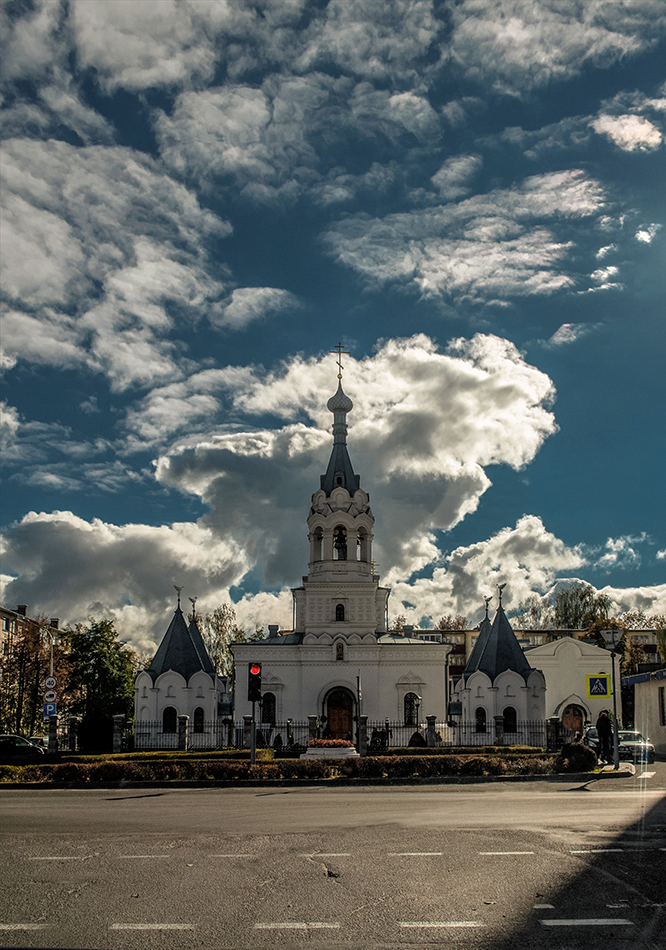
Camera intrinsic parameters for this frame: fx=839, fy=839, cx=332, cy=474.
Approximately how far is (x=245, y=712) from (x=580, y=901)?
39943 millimetres

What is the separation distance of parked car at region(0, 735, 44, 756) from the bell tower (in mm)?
19020

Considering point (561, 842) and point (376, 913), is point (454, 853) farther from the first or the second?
point (376, 913)

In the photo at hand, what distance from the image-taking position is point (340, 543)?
49.6m

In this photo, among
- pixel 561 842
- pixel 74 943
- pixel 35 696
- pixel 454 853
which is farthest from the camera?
pixel 35 696

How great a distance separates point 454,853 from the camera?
10250mm

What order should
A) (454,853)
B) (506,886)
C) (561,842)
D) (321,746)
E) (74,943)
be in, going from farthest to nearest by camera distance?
1. (321,746)
2. (561,842)
3. (454,853)
4. (506,886)
5. (74,943)

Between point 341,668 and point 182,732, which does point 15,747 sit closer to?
point 182,732

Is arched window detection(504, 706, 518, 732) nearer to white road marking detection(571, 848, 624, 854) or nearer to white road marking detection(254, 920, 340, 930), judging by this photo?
white road marking detection(571, 848, 624, 854)

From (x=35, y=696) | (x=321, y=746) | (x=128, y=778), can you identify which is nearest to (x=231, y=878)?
(x=128, y=778)

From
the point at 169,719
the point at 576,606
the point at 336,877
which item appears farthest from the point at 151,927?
the point at 576,606

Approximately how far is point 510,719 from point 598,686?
635 cm

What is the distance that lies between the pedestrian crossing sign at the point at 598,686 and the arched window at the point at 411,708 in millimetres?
10042

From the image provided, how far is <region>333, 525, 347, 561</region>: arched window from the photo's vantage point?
49.3 m

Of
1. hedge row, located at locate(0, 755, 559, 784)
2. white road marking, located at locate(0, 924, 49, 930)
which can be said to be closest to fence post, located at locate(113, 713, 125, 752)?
hedge row, located at locate(0, 755, 559, 784)
